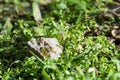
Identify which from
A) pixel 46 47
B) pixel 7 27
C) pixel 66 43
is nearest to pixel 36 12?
pixel 7 27

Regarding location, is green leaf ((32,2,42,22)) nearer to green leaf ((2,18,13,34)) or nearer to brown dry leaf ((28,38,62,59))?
green leaf ((2,18,13,34))

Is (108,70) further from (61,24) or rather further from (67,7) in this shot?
(67,7)

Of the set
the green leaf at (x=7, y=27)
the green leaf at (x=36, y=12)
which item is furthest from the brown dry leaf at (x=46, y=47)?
the green leaf at (x=36, y=12)

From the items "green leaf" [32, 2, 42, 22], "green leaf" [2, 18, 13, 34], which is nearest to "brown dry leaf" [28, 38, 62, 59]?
"green leaf" [2, 18, 13, 34]

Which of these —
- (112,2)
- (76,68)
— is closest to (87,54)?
(76,68)

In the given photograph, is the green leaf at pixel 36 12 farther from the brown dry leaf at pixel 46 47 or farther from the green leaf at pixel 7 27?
the brown dry leaf at pixel 46 47

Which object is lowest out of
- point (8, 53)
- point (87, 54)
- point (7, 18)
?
point (87, 54)

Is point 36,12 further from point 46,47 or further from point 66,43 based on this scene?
point 46,47
